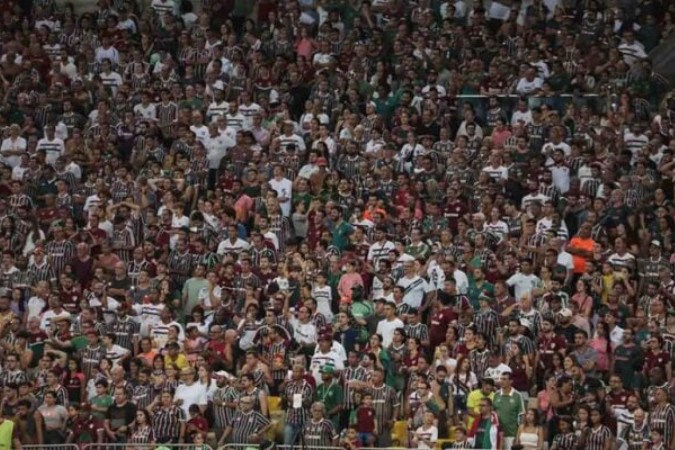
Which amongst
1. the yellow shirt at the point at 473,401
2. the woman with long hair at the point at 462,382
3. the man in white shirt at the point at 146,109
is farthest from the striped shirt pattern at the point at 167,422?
the man in white shirt at the point at 146,109

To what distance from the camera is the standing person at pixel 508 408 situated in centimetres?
2794

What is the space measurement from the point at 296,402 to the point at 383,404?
3.69 feet

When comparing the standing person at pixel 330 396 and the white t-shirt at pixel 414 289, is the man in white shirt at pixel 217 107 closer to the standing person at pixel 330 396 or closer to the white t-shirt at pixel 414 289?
the white t-shirt at pixel 414 289

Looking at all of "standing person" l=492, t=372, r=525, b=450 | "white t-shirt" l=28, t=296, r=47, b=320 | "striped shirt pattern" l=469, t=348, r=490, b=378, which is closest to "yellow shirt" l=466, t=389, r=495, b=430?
"standing person" l=492, t=372, r=525, b=450

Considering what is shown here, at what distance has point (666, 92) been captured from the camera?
35.3 m

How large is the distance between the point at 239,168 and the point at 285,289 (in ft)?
12.0

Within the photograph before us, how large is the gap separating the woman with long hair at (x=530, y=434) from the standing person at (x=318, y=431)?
7.63 feet

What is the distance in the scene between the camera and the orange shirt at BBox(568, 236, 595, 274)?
3097 cm

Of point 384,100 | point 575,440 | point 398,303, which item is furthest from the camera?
point 384,100

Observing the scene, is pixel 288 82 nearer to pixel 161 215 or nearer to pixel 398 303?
pixel 161 215

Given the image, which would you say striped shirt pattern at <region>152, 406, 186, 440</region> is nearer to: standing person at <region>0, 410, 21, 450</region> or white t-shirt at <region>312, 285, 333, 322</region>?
standing person at <region>0, 410, 21, 450</region>

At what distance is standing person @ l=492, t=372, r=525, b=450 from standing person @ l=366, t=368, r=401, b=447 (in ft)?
4.35

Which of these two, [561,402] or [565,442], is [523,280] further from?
[565,442]

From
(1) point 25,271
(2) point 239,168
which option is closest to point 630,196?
(2) point 239,168
